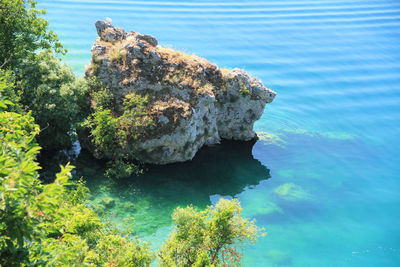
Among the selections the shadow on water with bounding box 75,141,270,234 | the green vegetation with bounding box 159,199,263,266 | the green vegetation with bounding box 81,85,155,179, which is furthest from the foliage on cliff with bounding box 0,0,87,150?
the green vegetation with bounding box 159,199,263,266

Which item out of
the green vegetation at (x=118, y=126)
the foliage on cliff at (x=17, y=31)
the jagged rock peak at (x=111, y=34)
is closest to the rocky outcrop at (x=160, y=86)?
the jagged rock peak at (x=111, y=34)

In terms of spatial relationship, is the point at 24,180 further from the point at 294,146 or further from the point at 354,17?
the point at 354,17

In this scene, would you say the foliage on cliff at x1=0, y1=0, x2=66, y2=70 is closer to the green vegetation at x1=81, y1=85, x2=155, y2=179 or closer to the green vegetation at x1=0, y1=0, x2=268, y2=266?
the green vegetation at x1=0, y1=0, x2=268, y2=266

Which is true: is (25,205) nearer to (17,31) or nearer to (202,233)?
(202,233)

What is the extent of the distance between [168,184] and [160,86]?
7853 millimetres

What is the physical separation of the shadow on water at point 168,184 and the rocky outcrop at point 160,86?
5.00ft

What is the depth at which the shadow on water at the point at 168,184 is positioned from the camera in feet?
83.4

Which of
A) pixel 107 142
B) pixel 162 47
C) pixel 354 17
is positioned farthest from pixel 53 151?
pixel 354 17

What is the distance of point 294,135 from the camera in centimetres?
3891

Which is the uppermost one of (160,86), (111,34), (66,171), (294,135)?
(294,135)

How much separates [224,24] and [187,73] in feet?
125

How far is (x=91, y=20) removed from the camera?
60.5 meters

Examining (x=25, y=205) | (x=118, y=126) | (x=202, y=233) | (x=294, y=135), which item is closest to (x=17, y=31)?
(x=118, y=126)

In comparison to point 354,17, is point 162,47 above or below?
below
